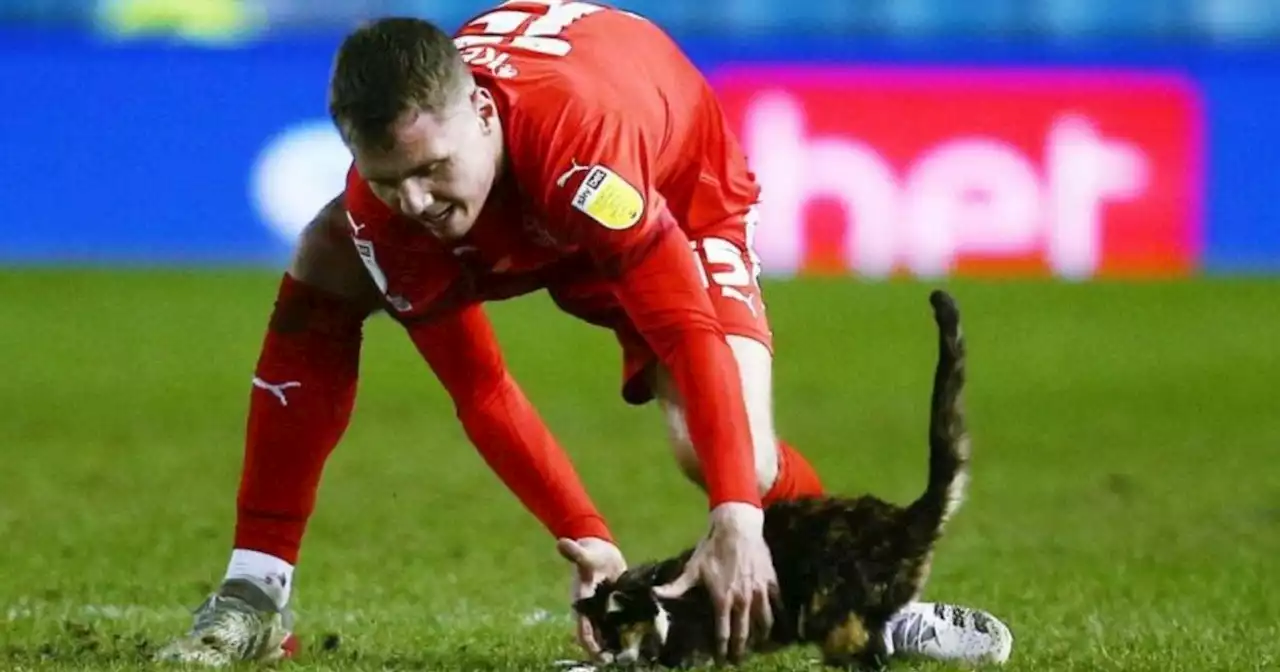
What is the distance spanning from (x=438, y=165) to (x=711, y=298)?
3.30ft

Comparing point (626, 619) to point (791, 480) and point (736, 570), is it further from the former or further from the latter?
point (791, 480)

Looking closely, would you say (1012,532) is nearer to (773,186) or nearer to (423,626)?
(423,626)

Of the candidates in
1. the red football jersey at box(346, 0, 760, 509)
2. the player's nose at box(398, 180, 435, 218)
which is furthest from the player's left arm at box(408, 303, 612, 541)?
the player's nose at box(398, 180, 435, 218)

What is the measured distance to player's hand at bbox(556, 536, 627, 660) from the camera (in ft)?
16.3

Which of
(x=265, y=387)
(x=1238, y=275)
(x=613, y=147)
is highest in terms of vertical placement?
(x=613, y=147)

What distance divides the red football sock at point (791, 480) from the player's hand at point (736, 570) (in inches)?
32.8

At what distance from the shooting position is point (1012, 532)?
26.5 ft

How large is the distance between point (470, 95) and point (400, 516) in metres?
3.84

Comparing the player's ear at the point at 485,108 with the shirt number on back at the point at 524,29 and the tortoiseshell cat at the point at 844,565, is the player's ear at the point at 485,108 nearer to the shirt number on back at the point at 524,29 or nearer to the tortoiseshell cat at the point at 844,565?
the shirt number on back at the point at 524,29

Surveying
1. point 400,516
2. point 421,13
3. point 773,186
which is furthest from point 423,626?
point 421,13

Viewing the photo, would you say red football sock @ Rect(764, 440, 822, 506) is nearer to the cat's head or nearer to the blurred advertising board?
the cat's head

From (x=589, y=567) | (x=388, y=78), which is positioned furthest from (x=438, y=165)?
(x=589, y=567)

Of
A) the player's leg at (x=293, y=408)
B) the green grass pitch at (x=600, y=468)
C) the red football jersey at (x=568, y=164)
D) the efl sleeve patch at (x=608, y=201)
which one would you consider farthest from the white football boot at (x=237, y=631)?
the efl sleeve patch at (x=608, y=201)

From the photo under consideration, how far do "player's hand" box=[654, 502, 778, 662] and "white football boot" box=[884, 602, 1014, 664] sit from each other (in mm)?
810
